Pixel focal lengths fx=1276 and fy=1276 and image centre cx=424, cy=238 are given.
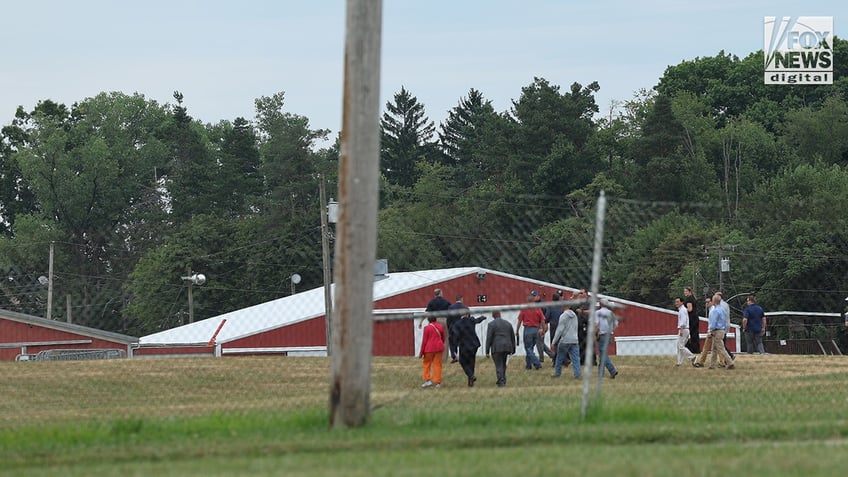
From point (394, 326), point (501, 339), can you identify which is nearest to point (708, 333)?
point (501, 339)

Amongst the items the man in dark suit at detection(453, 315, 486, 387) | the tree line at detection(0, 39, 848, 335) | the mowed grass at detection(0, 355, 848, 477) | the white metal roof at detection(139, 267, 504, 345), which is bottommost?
the mowed grass at detection(0, 355, 848, 477)

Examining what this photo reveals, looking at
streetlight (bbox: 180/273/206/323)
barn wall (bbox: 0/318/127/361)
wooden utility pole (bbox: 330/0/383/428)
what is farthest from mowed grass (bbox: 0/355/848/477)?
barn wall (bbox: 0/318/127/361)

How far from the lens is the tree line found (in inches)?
2232

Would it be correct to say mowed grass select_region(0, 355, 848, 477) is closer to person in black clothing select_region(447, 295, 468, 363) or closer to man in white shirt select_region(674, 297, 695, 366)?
person in black clothing select_region(447, 295, 468, 363)

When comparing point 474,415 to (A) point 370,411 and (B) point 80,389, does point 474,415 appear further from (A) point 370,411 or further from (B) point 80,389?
(B) point 80,389

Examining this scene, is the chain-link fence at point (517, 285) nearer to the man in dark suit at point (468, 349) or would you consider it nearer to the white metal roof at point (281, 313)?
the white metal roof at point (281, 313)

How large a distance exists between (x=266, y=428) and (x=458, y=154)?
10213 centimetres

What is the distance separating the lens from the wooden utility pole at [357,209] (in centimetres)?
1252

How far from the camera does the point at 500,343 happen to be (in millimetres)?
22172

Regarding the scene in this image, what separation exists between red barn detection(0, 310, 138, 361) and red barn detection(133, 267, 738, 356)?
1.52 m

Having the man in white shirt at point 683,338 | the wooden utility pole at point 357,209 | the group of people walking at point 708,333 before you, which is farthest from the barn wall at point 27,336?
the wooden utility pole at point 357,209

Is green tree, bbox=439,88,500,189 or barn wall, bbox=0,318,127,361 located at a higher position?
green tree, bbox=439,88,500,189

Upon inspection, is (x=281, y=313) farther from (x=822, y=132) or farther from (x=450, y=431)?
(x=822, y=132)

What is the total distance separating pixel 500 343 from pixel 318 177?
222 ft
